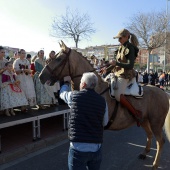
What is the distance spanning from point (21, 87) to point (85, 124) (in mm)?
4699

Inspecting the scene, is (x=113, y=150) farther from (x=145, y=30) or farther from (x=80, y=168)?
(x=145, y=30)

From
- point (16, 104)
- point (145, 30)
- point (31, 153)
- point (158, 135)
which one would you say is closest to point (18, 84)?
point (16, 104)

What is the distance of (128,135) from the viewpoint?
681 centimetres

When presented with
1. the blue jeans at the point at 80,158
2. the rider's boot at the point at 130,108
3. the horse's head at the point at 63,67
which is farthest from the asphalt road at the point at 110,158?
the blue jeans at the point at 80,158

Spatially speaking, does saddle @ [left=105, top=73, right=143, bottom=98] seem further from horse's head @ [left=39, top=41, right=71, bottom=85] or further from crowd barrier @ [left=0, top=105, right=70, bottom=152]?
crowd barrier @ [left=0, top=105, right=70, bottom=152]

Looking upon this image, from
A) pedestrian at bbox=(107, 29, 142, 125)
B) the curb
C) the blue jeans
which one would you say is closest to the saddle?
pedestrian at bbox=(107, 29, 142, 125)

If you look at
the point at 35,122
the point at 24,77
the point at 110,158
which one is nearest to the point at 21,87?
the point at 24,77

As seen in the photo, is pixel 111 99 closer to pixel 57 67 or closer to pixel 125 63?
pixel 125 63

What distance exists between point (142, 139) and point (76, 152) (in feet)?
14.2

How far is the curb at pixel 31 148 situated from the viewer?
475 centimetres

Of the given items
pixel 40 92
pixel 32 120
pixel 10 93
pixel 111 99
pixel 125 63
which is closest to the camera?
pixel 125 63

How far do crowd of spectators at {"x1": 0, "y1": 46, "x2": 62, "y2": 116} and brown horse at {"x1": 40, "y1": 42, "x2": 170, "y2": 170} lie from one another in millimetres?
1455

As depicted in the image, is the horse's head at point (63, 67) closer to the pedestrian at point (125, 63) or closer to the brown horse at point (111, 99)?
the brown horse at point (111, 99)

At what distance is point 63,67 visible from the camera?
13.2 ft
